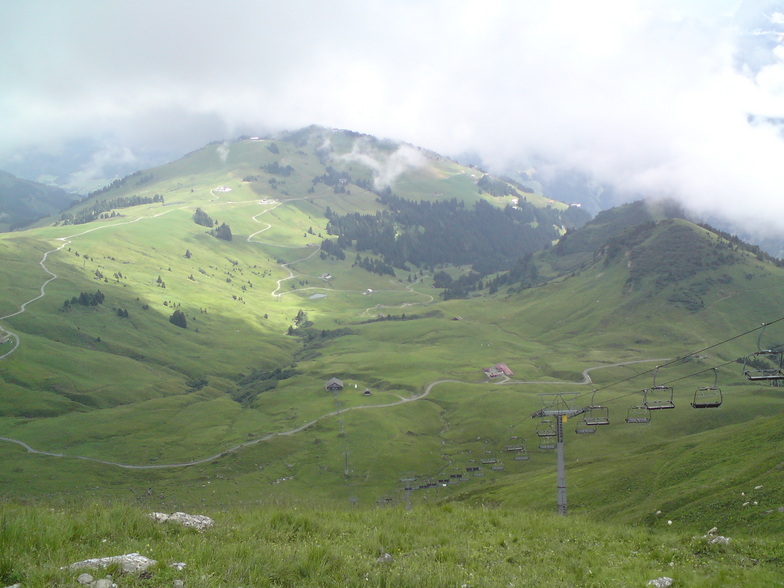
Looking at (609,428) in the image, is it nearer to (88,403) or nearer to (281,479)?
(281,479)

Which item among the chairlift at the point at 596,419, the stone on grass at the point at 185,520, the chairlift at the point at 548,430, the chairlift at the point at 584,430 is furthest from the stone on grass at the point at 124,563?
the chairlift at the point at 548,430

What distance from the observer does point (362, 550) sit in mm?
16625

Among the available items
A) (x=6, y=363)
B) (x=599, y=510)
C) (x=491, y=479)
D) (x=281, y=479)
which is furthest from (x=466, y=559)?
(x=6, y=363)

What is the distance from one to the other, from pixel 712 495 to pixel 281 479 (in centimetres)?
9744

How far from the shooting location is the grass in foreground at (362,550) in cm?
1307

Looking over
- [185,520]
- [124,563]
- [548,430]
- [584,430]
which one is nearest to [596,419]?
[185,520]

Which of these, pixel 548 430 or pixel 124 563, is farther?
pixel 548 430

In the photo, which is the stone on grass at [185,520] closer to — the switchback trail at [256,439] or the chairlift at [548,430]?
the chairlift at [548,430]

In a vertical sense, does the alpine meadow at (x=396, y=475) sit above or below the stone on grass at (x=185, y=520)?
below

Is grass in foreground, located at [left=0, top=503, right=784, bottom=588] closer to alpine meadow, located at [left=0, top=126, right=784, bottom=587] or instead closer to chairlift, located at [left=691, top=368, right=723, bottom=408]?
alpine meadow, located at [left=0, top=126, right=784, bottom=587]

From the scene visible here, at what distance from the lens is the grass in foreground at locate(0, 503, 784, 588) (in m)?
13.1

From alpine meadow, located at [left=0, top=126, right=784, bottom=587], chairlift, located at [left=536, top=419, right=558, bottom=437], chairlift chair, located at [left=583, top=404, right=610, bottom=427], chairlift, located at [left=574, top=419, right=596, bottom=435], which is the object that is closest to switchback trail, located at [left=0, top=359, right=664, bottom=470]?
alpine meadow, located at [left=0, top=126, right=784, bottom=587]

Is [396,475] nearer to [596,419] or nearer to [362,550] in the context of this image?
[596,419]

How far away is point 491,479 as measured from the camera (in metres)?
112
